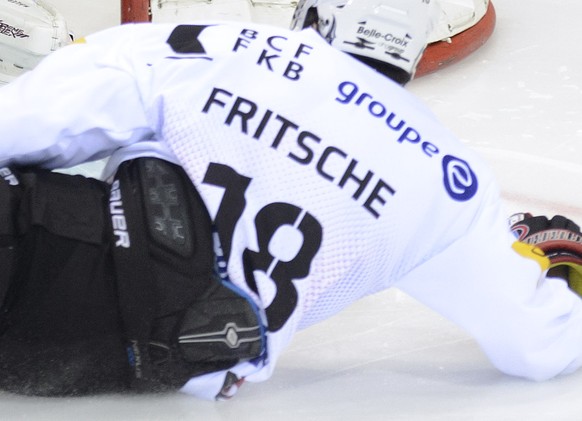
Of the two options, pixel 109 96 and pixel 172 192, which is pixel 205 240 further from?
pixel 109 96

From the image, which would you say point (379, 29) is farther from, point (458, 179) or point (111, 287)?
point (111, 287)

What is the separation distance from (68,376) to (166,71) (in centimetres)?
40

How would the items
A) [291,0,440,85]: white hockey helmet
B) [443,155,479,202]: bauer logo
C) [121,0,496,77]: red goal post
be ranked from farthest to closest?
[121,0,496,77]: red goal post < [291,0,440,85]: white hockey helmet < [443,155,479,202]: bauer logo

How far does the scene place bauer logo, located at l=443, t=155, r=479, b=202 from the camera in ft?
4.19

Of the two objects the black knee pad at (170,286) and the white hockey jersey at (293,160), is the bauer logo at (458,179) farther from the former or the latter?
the black knee pad at (170,286)

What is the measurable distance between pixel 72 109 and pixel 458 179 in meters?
0.49

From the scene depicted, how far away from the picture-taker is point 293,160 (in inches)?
48.4

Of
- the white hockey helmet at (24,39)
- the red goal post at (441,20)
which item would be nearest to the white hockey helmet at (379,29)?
the white hockey helmet at (24,39)

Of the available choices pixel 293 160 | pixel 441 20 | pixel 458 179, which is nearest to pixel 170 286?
pixel 293 160

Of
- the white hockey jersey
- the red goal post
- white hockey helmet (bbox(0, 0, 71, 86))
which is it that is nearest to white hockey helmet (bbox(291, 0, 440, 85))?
the white hockey jersey

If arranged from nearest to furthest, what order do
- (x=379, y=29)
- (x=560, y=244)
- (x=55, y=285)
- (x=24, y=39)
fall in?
1. (x=55, y=285)
2. (x=379, y=29)
3. (x=560, y=244)
4. (x=24, y=39)

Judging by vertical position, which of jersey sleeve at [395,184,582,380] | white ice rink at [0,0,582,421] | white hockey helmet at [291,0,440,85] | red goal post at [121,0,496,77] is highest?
white hockey helmet at [291,0,440,85]

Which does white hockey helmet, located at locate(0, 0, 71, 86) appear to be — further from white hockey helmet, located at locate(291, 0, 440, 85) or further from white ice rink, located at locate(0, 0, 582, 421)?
white hockey helmet, located at locate(291, 0, 440, 85)

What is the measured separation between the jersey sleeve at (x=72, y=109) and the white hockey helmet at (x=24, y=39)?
1.15 metres
